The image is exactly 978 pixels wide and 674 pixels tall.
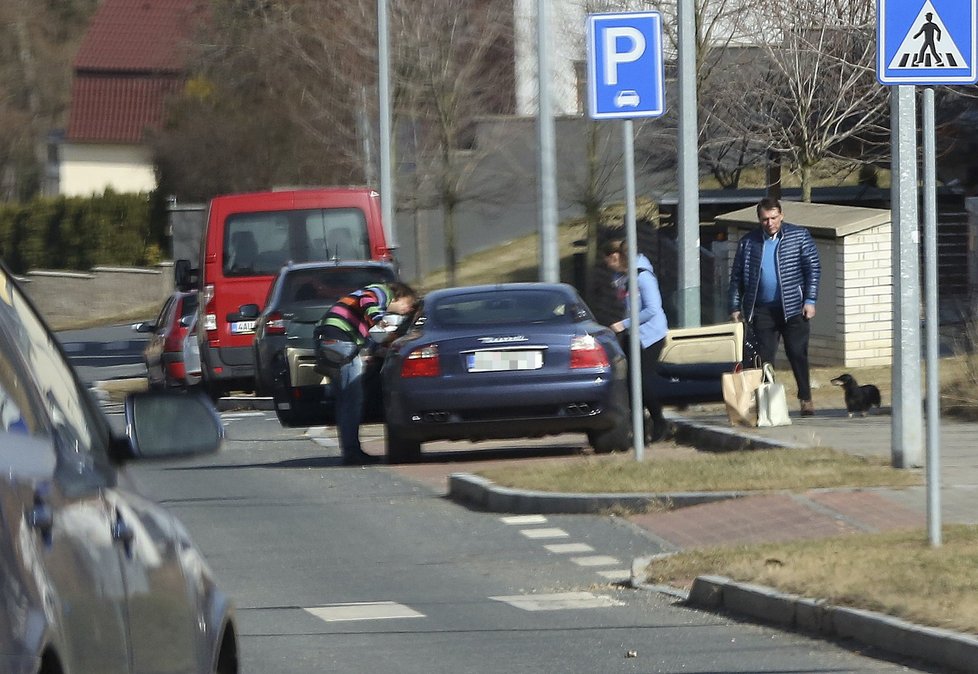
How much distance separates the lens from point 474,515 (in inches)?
468

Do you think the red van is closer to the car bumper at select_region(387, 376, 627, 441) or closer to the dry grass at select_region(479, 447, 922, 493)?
the car bumper at select_region(387, 376, 627, 441)

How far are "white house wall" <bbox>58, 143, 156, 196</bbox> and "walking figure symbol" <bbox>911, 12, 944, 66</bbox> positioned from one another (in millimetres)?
70072

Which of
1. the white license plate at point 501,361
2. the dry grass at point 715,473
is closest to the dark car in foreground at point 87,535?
the dry grass at point 715,473

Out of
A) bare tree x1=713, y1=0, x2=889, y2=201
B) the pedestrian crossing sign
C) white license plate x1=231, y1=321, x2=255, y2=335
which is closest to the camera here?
the pedestrian crossing sign

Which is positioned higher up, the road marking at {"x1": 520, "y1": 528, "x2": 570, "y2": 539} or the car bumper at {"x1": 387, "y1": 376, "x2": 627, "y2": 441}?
the car bumper at {"x1": 387, "y1": 376, "x2": 627, "y2": 441}

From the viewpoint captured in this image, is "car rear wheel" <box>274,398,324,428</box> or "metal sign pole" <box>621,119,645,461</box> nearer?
"metal sign pole" <box>621,119,645,461</box>

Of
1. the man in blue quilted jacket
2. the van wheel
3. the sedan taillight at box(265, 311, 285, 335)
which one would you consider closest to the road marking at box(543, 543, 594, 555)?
the man in blue quilted jacket

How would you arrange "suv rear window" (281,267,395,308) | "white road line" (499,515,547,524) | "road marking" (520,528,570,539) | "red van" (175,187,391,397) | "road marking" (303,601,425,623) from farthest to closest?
1. "red van" (175,187,391,397)
2. "suv rear window" (281,267,395,308)
3. "white road line" (499,515,547,524)
4. "road marking" (520,528,570,539)
5. "road marking" (303,601,425,623)

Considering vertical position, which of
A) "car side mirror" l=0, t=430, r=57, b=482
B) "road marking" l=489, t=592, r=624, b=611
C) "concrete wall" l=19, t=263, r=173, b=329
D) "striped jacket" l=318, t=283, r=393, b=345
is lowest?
"concrete wall" l=19, t=263, r=173, b=329

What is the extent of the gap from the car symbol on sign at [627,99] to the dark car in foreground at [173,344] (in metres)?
11.9

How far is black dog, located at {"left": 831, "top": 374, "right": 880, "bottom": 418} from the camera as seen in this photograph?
1593cm

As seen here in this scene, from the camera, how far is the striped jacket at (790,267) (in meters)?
15.5

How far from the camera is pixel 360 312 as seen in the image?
1531cm

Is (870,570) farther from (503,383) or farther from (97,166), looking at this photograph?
(97,166)
